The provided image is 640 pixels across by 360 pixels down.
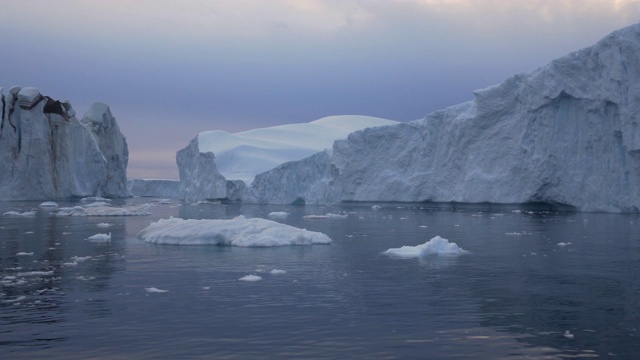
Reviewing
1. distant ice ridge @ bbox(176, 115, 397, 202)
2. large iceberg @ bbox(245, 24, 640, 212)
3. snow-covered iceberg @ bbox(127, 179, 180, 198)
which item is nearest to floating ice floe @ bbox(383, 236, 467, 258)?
large iceberg @ bbox(245, 24, 640, 212)

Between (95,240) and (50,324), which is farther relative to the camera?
(95,240)

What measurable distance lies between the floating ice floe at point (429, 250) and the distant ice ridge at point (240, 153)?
37175 millimetres

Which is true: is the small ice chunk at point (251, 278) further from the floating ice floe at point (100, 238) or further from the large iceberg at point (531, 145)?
the large iceberg at point (531, 145)

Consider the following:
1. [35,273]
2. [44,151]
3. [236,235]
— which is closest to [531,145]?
[236,235]

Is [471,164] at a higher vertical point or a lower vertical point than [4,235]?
higher

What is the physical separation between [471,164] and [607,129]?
7072 millimetres

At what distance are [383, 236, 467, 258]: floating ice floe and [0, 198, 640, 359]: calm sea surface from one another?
0.45 metres

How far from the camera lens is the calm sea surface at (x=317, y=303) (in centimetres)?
605

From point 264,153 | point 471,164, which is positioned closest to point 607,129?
point 471,164

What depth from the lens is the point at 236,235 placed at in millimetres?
15273

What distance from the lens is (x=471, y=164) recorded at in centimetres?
3456

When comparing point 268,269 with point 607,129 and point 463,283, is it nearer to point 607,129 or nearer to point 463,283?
point 463,283

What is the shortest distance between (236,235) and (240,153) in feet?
153

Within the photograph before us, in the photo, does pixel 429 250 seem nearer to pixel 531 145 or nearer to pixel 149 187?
pixel 531 145
